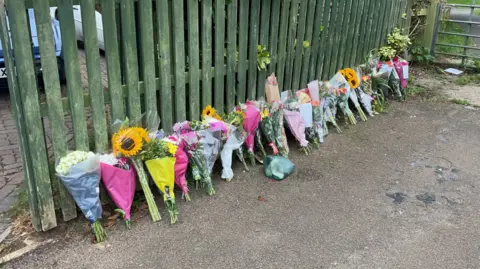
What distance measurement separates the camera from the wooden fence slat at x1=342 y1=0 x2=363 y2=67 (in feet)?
18.8

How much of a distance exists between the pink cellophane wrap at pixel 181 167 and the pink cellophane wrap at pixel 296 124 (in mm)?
1310

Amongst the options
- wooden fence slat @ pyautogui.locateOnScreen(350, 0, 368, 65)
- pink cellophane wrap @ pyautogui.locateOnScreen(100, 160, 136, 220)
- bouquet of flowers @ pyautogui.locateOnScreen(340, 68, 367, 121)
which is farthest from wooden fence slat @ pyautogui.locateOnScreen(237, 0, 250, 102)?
wooden fence slat @ pyautogui.locateOnScreen(350, 0, 368, 65)

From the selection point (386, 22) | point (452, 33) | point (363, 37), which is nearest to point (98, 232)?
point (363, 37)

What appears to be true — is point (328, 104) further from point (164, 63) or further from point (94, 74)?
point (94, 74)

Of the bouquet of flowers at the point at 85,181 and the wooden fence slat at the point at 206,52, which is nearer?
the bouquet of flowers at the point at 85,181

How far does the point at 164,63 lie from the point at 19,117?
1150 millimetres

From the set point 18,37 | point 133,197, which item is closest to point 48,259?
point 133,197

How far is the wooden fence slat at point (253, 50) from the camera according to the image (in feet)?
Result: 13.9

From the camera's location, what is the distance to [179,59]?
11.9ft

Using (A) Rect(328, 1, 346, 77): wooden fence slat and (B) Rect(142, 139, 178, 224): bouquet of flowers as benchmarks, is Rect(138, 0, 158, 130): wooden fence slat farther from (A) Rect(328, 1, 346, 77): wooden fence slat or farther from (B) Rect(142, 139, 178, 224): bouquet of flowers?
(A) Rect(328, 1, 346, 77): wooden fence slat

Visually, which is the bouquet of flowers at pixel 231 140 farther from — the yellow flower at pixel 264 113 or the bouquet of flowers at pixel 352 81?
the bouquet of flowers at pixel 352 81

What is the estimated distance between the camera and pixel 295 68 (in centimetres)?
507

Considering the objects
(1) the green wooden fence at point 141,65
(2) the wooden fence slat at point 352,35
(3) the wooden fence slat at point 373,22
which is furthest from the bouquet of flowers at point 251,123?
(3) the wooden fence slat at point 373,22

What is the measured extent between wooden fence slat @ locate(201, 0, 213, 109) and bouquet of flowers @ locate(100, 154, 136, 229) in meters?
1.06
